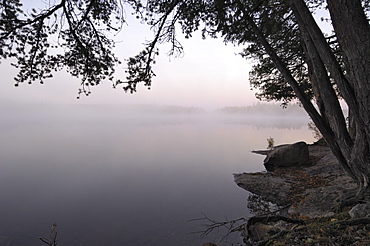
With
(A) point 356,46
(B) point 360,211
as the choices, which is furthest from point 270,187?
(A) point 356,46

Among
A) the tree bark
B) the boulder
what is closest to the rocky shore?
the boulder

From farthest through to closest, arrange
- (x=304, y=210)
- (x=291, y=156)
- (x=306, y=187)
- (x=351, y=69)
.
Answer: (x=291, y=156), (x=306, y=187), (x=304, y=210), (x=351, y=69)

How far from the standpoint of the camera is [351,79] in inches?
127

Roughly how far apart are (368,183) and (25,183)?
60.3ft

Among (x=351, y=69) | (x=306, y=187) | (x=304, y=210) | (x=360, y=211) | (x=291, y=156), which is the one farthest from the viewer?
(x=291, y=156)

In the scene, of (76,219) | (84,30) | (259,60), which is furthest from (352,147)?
(76,219)

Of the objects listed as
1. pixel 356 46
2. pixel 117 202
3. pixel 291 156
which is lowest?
pixel 117 202

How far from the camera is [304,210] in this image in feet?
20.3

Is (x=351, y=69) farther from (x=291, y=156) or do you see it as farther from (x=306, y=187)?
(x=291, y=156)

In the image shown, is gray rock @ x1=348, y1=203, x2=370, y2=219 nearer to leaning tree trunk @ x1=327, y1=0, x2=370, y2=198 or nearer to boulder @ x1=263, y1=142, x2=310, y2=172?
leaning tree trunk @ x1=327, y1=0, x2=370, y2=198

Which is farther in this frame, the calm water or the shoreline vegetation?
the calm water

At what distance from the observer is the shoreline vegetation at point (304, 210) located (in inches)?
112

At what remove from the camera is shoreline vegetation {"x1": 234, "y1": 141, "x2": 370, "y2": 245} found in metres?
2.86

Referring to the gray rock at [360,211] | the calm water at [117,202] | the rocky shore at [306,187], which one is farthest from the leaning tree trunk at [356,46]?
the calm water at [117,202]
